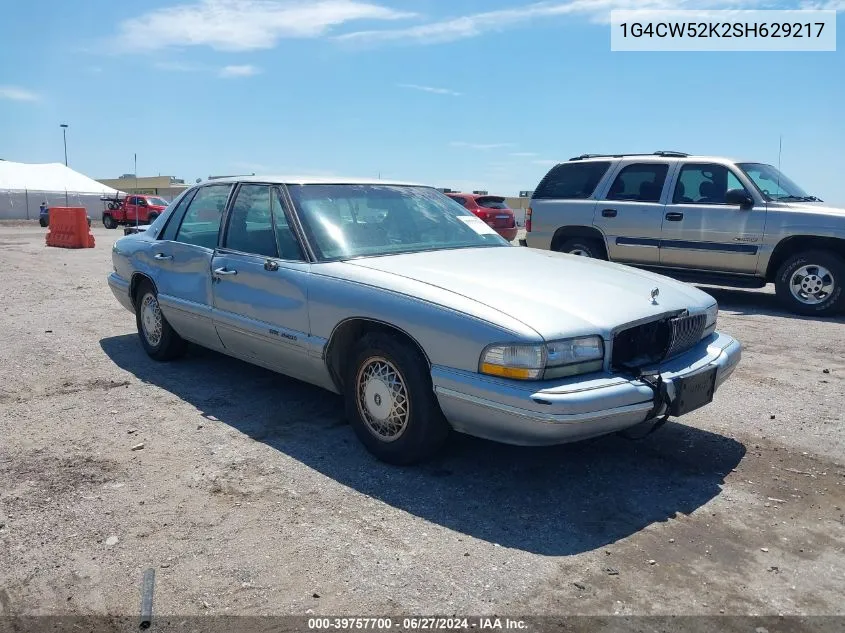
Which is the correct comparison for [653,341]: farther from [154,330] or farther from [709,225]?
[709,225]

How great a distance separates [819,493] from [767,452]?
1.81 feet

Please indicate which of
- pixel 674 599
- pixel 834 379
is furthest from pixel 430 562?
pixel 834 379

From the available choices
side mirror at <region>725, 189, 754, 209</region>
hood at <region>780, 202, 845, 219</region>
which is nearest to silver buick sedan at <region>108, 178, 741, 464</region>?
side mirror at <region>725, 189, 754, 209</region>

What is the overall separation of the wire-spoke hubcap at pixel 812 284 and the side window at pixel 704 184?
4.18 feet

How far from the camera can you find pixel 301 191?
474 centimetres

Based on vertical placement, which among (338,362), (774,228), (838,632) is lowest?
(838,632)

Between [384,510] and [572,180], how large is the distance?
25.6 feet

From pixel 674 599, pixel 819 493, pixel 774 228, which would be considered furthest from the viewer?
pixel 774 228

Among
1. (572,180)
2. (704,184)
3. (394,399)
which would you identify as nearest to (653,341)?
(394,399)

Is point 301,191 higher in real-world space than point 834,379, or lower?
higher

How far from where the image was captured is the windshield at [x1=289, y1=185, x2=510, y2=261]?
4.48 meters

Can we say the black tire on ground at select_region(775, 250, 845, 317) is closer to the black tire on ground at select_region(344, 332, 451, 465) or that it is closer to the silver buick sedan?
the silver buick sedan

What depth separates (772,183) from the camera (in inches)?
362

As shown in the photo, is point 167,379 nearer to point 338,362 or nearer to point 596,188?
point 338,362
